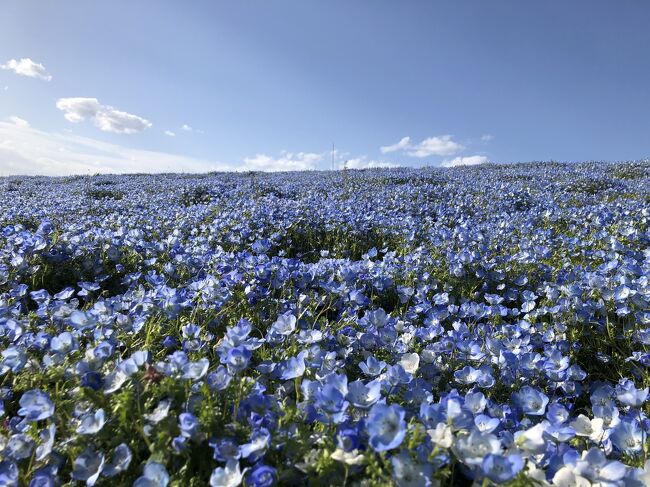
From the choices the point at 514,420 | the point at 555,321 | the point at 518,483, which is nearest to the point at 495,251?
the point at 555,321

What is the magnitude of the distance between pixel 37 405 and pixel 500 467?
1595mm

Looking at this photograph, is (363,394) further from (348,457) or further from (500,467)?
(500,467)

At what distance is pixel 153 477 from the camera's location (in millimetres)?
1317

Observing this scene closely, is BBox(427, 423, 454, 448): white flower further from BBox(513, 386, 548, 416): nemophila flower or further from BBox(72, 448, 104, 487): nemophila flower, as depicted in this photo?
BBox(72, 448, 104, 487): nemophila flower

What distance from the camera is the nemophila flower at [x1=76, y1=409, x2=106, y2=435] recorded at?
56.7 inches

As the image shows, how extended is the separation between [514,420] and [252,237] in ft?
12.0

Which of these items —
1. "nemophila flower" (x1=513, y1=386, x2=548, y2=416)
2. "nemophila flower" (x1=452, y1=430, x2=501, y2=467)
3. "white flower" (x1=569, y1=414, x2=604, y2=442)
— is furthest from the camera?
"nemophila flower" (x1=513, y1=386, x2=548, y2=416)

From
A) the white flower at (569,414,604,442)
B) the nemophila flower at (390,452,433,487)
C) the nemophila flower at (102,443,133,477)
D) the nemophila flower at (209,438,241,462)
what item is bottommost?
the white flower at (569,414,604,442)

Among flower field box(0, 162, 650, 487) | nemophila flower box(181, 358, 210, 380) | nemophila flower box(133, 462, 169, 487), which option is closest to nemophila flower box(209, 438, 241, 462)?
flower field box(0, 162, 650, 487)

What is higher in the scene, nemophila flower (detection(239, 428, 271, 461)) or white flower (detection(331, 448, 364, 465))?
white flower (detection(331, 448, 364, 465))

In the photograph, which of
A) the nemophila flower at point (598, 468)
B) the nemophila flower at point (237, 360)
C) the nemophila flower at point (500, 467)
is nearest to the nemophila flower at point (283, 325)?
the nemophila flower at point (237, 360)

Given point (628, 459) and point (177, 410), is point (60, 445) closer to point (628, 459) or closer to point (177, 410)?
point (177, 410)

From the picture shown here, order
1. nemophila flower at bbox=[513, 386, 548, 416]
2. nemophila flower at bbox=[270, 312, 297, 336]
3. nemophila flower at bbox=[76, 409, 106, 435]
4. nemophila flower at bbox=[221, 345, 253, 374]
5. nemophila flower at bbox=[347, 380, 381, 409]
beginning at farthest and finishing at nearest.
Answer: nemophila flower at bbox=[270, 312, 297, 336] < nemophila flower at bbox=[513, 386, 548, 416] < nemophila flower at bbox=[221, 345, 253, 374] < nemophila flower at bbox=[347, 380, 381, 409] < nemophila flower at bbox=[76, 409, 106, 435]

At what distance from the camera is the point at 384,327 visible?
2.57 meters
